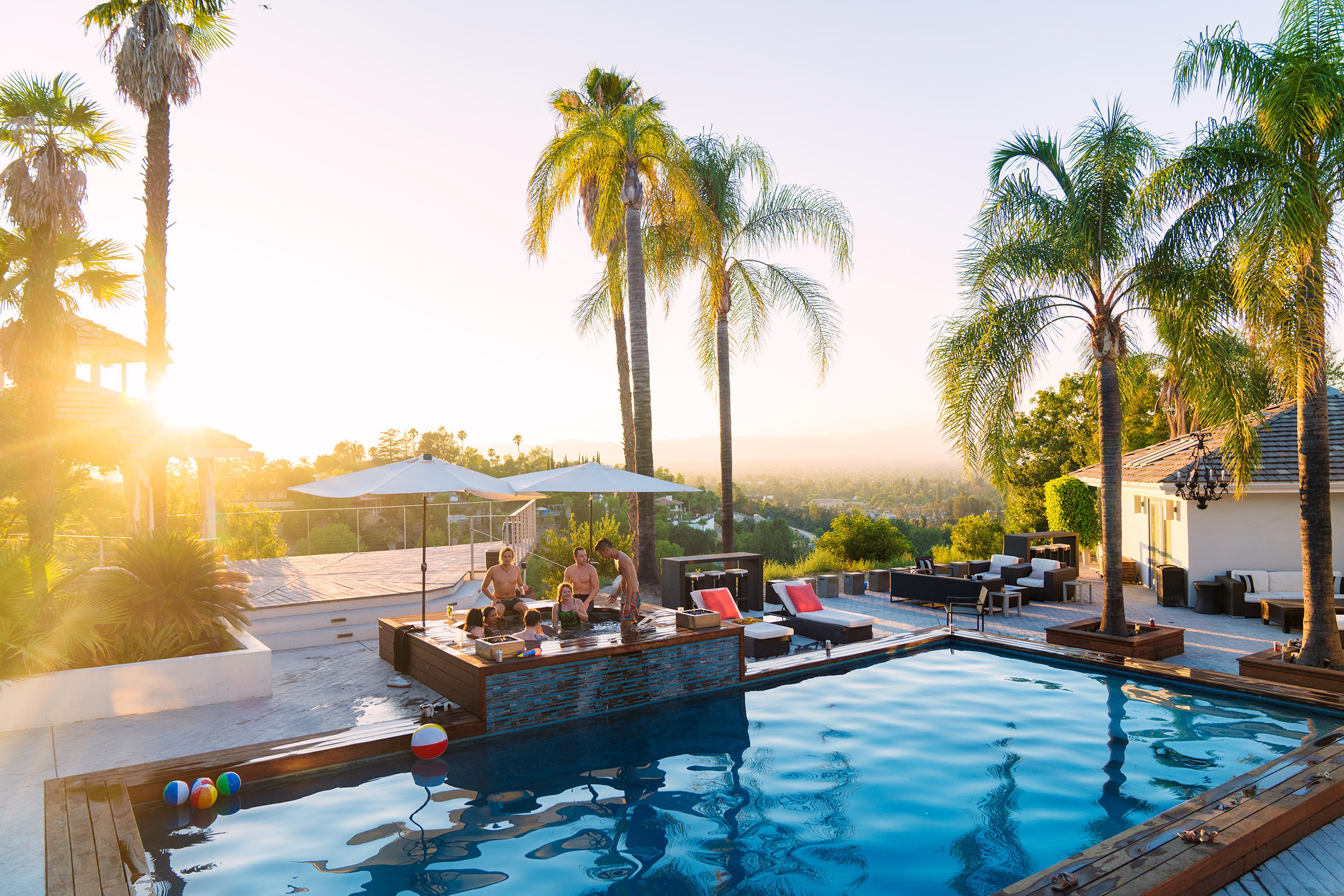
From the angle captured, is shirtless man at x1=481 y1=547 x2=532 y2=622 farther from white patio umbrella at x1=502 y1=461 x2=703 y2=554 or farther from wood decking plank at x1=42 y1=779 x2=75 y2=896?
wood decking plank at x1=42 y1=779 x2=75 y2=896

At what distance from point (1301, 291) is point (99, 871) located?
10958 millimetres

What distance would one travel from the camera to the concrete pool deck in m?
4.21

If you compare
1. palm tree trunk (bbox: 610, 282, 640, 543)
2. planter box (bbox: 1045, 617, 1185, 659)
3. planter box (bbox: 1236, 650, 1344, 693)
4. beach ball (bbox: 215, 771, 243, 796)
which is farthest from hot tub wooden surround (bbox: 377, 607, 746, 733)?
palm tree trunk (bbox: 610, 282, 640, 543)

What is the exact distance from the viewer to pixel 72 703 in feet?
22.4

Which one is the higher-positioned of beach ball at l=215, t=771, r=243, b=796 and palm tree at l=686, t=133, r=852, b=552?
palm tree at l=686, t=133, r=852, b=552

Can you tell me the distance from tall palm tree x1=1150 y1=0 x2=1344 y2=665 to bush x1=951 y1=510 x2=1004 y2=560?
11321 mm

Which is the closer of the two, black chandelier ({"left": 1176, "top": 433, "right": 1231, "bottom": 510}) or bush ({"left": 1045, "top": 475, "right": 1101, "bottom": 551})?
black chandelier ({"left": 1176, "top": 433, "right": 1231, "bottom": 510})

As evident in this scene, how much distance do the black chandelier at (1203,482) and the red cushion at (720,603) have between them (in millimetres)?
8124

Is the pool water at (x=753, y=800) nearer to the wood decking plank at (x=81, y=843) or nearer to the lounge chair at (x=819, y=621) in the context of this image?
the wood decking plank at (x=81, y=843)

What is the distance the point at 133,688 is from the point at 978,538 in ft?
60.1

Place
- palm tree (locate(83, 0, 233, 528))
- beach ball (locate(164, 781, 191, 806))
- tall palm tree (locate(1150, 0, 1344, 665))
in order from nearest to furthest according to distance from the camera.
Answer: beach ball (locate(164, 781, 191, 806))
tall palm tree (locate(1150, 0, 1344, 665))
palm tree (locate(83, 0, 233, 528))

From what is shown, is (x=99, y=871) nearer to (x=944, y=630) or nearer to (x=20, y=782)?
(x=20, y=782)

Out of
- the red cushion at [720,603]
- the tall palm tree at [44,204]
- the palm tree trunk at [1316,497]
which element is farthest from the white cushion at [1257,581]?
the tall palm tree at [44,204]

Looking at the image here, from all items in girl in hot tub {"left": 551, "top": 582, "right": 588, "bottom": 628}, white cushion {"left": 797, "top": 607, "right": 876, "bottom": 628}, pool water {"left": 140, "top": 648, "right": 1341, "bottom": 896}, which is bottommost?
pool water {"left": 140, "top": 648, "right": 1341, "bottom": 896}
